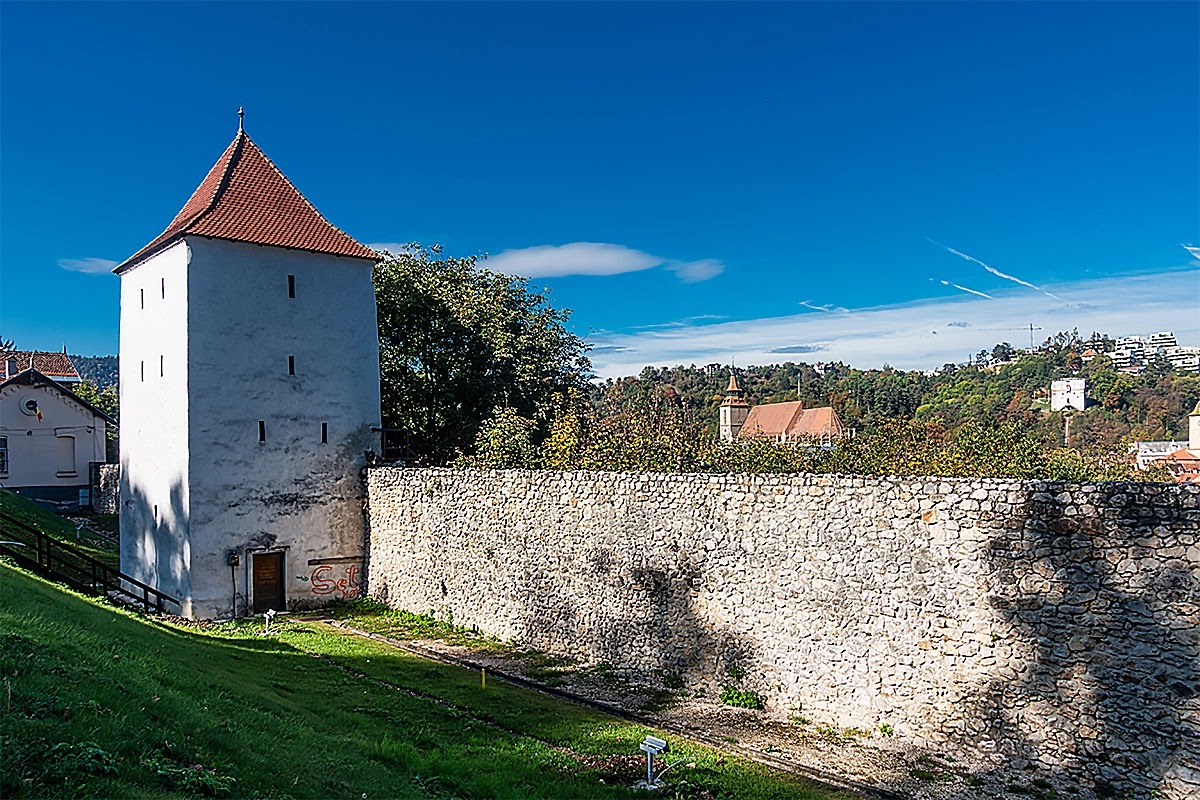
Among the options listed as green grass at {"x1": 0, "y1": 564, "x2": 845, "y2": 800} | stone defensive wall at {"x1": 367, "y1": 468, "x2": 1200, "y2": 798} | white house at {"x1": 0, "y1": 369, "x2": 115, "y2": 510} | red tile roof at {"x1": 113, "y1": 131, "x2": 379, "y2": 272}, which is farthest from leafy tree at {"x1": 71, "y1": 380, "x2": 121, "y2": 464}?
stone defensive wall at {"x1": 367, "y1": 468, "x2": 1200, "y2": 798}

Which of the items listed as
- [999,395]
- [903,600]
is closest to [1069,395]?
[999,395]

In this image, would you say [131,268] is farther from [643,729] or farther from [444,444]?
[643,729]

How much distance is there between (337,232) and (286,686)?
12.2 meters

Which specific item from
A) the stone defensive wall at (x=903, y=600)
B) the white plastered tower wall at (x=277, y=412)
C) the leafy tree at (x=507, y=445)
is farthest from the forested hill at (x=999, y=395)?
the stone defensive wall at (x=903, y=600)

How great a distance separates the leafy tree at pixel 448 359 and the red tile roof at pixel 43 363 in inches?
1023

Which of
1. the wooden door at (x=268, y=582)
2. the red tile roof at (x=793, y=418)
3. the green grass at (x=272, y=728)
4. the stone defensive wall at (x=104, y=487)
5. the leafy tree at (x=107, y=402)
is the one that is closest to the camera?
the green grass at (x=272, y=728)

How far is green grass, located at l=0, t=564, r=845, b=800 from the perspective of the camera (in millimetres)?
4750

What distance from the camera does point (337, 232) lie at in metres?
19.2

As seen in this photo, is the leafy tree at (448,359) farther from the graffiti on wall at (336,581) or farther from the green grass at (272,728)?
the green grass at (272,728)

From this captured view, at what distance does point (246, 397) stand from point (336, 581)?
15.7ft

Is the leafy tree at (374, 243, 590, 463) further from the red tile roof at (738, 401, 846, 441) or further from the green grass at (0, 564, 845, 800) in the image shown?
the red tile roof at (738, 401, 846, 441)

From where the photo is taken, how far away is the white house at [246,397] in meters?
→ 16.8

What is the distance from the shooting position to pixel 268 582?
58.3 ft

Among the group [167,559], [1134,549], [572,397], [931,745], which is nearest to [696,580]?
[931,745]
